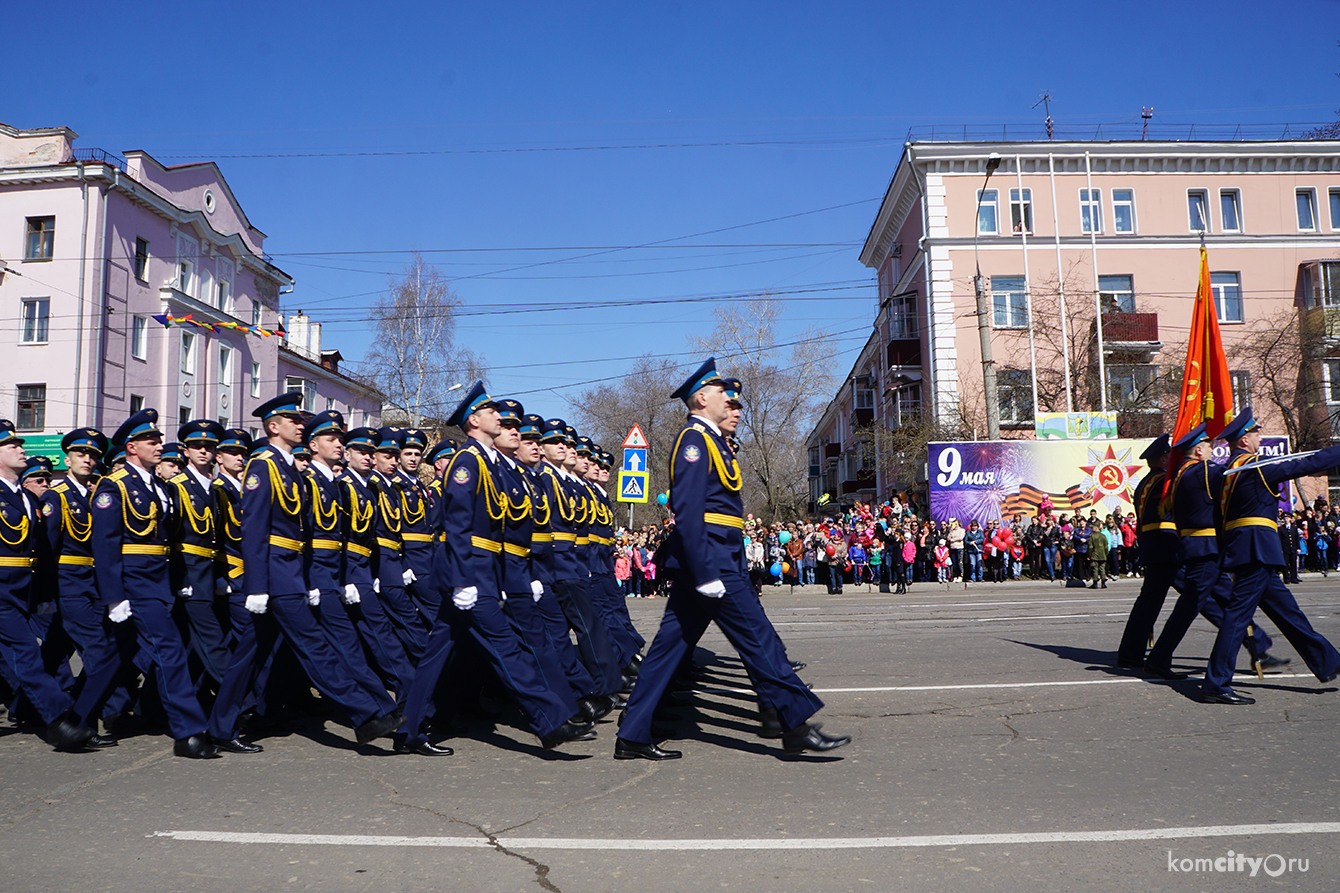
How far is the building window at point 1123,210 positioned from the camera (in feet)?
127

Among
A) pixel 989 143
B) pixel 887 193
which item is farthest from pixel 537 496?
pixel 887 193

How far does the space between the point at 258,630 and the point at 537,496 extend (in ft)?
6.54

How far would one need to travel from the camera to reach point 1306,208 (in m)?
39.4

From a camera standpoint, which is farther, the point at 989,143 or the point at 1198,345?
the point at 989,143

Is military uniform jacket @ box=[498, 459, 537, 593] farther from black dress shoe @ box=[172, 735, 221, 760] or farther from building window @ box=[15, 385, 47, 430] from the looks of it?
building window @ box=[15, 385, 47, 430]

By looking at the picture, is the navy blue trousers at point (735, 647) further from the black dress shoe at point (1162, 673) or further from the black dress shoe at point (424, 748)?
the black dress shoe at point (1162, 673)

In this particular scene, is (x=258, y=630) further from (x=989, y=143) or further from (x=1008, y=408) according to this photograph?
(x=989, y=143)

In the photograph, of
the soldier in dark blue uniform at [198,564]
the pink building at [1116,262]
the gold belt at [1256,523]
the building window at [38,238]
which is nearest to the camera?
the soldier in dark blue uniform at [198,564]

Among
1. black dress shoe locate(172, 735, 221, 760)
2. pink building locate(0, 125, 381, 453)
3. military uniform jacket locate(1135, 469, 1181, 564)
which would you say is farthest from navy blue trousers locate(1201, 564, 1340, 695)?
pink building locate(0, 125, 381, 453)

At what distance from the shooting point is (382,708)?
6.26 m

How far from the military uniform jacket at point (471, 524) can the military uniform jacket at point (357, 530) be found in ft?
4.05

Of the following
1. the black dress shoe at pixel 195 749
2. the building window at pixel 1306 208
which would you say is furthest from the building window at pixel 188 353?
the building window at pixel 1306 208

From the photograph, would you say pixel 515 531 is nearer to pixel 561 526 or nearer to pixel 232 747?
pixel 561 526

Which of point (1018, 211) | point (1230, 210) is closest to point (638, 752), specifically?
point (1018, 211)
